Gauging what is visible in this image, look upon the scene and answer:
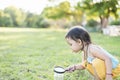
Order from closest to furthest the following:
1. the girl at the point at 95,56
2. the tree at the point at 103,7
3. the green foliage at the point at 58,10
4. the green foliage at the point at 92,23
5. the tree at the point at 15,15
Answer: the girl at the point at 95,56
the tree at the point at 103,7
the green foliage at the point at 92,23
the green foliage at the point at 58,10
the tree at the point at 15,15

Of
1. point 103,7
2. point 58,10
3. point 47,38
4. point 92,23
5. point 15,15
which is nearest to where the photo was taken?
point 47,38

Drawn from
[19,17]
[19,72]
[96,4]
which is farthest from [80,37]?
[19,17]

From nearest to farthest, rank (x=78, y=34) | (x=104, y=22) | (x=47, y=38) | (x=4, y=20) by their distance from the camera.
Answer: (x=78, y=34), (x=47, y=38), (x=104, y=22), (x=4, y=20)

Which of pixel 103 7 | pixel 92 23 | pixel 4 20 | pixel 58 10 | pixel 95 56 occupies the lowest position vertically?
pixel 4 20

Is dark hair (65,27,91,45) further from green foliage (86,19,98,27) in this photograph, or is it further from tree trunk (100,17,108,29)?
green foliage (86,19,98,27)

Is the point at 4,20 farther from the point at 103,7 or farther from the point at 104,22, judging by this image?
the point at 103,7

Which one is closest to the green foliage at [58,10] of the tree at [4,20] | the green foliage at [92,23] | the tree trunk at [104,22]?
the green foliage at [92,23]

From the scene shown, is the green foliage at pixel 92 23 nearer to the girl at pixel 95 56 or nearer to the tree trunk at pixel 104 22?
the tree trunk at pixel 104 22

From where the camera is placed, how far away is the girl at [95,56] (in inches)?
130

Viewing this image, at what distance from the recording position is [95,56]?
11.1ft

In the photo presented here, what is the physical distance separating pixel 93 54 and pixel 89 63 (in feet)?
0.62

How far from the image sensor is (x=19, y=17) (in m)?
44.1

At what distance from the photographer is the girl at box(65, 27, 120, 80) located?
10.9 ft

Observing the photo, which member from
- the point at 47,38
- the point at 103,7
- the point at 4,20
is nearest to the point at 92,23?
the point at 103,7
